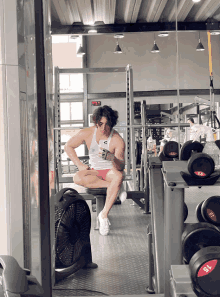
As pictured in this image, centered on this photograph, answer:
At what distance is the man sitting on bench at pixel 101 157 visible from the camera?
2.88m

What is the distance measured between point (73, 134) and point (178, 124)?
0.94 m

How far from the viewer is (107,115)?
2.98 metres

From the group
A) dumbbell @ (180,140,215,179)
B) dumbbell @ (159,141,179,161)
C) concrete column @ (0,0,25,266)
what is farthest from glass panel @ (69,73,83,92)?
dumbbell @ (180,140,215,179)

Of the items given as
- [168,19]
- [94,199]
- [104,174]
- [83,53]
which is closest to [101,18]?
[83,53]

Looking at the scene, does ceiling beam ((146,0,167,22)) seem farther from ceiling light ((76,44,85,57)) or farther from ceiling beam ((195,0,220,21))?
ceiling light ((76,44,85,57))

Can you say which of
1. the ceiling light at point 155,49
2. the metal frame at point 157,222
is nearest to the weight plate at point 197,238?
the metal frame at point 157,222

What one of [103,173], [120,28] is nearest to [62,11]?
[120,28]

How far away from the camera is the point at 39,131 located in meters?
0.93

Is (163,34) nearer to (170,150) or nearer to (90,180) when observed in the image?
(170,150)

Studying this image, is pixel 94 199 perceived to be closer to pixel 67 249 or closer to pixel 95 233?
pixel 95 233

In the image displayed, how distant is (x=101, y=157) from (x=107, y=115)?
0.39 metres

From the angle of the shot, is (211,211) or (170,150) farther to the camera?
(170,150)

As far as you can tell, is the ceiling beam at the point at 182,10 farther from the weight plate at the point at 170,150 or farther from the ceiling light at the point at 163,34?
the weight plate at the point at 170,150

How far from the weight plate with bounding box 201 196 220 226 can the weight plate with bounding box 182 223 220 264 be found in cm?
42
